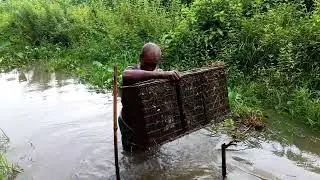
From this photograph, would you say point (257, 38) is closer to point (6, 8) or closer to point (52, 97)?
point (52, 97)

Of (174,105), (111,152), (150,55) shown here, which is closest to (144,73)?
(150,55)

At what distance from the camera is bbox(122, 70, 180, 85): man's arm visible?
4.55 metres

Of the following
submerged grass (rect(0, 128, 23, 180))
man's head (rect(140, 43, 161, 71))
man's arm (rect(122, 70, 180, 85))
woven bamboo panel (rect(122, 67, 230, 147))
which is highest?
man's head (rect(140, 43, 161, 71))

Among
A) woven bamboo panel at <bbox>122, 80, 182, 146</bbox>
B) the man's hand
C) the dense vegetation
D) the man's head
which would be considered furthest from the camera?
the dense vegetation

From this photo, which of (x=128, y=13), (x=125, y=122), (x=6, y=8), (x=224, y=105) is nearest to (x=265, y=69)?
(x=224, y=105)

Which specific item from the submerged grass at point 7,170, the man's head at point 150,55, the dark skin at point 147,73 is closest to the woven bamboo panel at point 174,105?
the dark skin at point 147,73

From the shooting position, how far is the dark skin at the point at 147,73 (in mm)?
4559

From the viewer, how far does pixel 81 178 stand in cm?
515

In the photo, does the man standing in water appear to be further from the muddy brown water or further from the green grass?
the green grass

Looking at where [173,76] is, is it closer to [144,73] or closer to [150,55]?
[144,73]

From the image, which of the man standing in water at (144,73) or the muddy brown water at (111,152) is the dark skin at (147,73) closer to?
the man standing in water at (144,73)

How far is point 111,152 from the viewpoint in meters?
5.93

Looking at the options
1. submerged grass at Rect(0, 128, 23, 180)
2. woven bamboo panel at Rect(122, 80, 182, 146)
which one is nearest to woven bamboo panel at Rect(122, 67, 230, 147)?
woven bamboo panel at Rect(122, 80, 182, 146)

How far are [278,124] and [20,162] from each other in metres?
3.60
